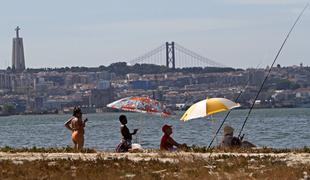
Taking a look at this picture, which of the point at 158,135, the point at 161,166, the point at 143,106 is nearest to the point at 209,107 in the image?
the point at 143,106

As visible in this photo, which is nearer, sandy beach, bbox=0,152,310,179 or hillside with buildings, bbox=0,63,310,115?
sandy beach, bbox=0,152,310,179

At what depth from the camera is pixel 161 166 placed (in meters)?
13.8

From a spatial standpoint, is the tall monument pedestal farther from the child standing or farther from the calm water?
the child standing

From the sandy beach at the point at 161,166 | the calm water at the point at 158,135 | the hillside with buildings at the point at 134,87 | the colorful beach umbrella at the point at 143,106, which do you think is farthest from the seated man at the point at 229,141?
the hillside with buildings at the point at 134,87

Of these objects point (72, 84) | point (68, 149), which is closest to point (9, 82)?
point (72, 84)

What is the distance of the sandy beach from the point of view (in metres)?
13.1

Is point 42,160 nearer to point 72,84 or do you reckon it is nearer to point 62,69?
point 72,84

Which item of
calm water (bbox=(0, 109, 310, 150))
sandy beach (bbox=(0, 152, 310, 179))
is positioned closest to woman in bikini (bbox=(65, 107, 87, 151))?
sandy beach (bbox=(0, 152, 310, 179))

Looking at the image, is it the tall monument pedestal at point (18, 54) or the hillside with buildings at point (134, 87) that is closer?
the hillside with buildings at point (134, 87)

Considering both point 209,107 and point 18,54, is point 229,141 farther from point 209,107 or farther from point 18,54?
point 18,54

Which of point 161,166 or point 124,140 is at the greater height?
point 124,140

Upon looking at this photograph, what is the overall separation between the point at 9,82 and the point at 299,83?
56.1m

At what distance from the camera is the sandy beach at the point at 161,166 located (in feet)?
42.9

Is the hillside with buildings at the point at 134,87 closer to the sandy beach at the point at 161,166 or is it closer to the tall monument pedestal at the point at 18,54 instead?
the tall monument pedestal at the point at 18,54
